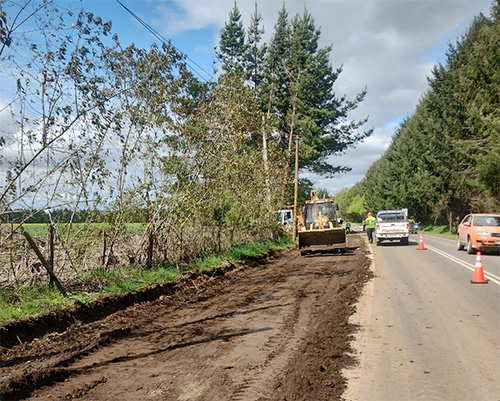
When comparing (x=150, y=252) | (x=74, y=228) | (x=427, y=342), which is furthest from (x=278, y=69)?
(x=427, y=342)

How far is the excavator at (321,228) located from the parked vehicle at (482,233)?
5.65 m

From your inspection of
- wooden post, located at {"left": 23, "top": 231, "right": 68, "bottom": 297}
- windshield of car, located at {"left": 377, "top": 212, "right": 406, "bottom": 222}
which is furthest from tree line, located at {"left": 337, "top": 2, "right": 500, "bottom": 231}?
wooden post, located at {"left": 23, "top": 231, "right": 68, "bottom": 297}

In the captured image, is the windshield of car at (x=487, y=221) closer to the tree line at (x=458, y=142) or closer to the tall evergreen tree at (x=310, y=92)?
the tree line at (x=458, y=142)

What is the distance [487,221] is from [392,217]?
736 centimetres

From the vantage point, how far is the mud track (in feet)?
15.4

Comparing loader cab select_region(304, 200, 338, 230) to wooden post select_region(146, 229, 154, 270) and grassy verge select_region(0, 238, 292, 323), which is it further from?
wooden post select_region(146, 229, 154, 270)

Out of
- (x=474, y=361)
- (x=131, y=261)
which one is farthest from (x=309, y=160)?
(x=474, y=361)

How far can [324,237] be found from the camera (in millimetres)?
20500

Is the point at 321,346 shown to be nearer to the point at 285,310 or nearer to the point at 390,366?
the point at 390,366

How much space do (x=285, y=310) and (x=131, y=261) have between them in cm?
526

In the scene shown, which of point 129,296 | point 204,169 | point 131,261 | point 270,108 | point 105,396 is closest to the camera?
point 105,396

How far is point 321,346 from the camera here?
612cm

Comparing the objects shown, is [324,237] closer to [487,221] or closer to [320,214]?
[320,214]

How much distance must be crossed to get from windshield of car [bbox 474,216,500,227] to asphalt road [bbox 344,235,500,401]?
905 centimetres
